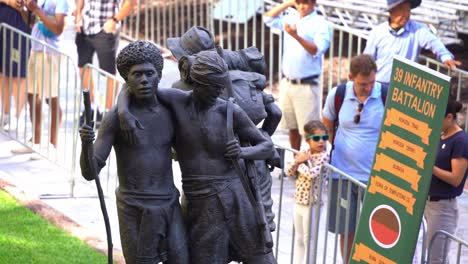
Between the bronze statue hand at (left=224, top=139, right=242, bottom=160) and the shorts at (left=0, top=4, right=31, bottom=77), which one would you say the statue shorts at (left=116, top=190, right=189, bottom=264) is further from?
the shorts at (left=0, top=4, right=31, bottom=77)

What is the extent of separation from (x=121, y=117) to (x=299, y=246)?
12.7 ft

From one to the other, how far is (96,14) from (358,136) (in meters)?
5.40

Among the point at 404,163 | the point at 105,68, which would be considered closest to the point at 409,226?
the point at 404,163

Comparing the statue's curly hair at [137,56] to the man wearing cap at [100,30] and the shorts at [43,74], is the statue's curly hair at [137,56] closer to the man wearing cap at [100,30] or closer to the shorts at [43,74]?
the shorts at [43,74]

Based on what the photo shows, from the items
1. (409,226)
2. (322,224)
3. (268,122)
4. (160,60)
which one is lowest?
(322,224)

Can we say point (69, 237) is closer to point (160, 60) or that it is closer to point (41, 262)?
point (41, 262)

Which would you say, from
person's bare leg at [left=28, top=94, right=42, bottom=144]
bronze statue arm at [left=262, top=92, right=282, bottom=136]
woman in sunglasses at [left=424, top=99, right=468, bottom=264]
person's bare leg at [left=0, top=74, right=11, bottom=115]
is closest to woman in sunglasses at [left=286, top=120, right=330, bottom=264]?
woman in sunglasses at [left=424, top=99, right=468, bottom=264]

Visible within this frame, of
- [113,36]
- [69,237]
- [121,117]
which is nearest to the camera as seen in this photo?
[121,117]

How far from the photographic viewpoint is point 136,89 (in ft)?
23.8

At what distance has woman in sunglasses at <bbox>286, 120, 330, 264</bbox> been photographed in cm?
1052

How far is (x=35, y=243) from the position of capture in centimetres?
1109

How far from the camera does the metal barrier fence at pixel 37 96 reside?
13.5 m

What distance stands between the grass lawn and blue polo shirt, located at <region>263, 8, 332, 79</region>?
134 inches

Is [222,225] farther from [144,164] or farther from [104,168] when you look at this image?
[104,168]
